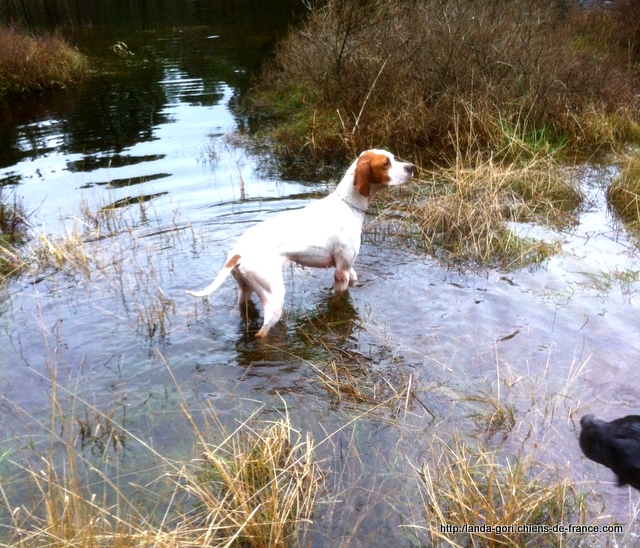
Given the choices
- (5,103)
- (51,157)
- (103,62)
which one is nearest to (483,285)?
(51,157)

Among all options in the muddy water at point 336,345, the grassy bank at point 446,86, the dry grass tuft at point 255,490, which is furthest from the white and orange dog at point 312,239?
the grassy bank at point 446,86

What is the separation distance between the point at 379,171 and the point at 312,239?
75 cm

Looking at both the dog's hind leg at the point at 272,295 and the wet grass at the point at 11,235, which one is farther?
the wet grass at the point at 11,235

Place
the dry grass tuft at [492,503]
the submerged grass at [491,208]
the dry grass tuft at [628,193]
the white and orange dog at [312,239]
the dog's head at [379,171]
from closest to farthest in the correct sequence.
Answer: the dry grass tuft at [492,503] < the white and orange dog at [312,239] < the dog's head at [379,171] < the submerged grass at [491,208] < the dry grass tuft at [628,193]

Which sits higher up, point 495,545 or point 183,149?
point 495,545

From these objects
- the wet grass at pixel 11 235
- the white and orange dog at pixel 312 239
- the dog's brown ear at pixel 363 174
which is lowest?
the wet grass at pixel 11 235

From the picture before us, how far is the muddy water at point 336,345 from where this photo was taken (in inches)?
138

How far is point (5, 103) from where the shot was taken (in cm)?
1346

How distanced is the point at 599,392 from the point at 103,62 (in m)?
17.6

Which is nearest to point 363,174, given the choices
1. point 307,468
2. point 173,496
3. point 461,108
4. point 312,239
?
point 312,239

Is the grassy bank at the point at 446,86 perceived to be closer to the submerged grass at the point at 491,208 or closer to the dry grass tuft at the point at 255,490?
the submerged grass at the point at 491,208

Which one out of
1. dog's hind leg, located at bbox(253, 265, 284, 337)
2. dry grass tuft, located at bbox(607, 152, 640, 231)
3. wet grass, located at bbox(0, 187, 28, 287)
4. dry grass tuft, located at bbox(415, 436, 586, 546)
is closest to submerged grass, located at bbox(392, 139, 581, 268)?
dry grass tuft, located at bbox(607, 152, 640, 231)

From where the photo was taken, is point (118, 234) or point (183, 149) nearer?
point (118, 234)

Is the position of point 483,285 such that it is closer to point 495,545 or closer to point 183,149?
point 495,545
